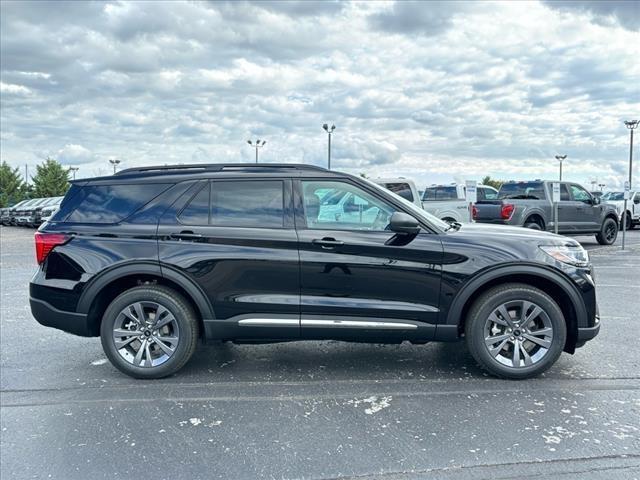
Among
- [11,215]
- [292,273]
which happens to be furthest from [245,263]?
[11,215]

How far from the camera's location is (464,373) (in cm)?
460

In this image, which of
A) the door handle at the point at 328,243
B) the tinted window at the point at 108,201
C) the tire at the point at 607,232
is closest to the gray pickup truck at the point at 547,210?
the tire at the point at 607,232

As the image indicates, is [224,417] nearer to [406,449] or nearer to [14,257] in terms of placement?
[406,449]

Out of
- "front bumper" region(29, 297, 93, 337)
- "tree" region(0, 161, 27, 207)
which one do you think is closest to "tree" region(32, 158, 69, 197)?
"tree" region(0, 161, 27, 207)

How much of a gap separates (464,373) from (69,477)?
3.09 meters

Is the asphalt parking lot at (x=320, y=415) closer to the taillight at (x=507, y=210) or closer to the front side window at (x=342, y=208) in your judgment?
the front side window at (x=342, y=208)

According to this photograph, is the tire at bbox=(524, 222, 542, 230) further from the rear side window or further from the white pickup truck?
the rear side window

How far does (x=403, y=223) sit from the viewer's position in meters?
4.20

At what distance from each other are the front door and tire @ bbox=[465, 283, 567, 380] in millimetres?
384

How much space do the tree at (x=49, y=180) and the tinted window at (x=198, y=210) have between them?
51297 millimetres

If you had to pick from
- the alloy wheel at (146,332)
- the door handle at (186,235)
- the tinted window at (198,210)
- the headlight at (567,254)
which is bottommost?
the alloy wheel at (146,332)

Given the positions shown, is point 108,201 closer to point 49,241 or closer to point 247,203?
point 49,241

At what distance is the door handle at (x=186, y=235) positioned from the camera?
4449 mm

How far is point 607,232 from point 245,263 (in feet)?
49.7
